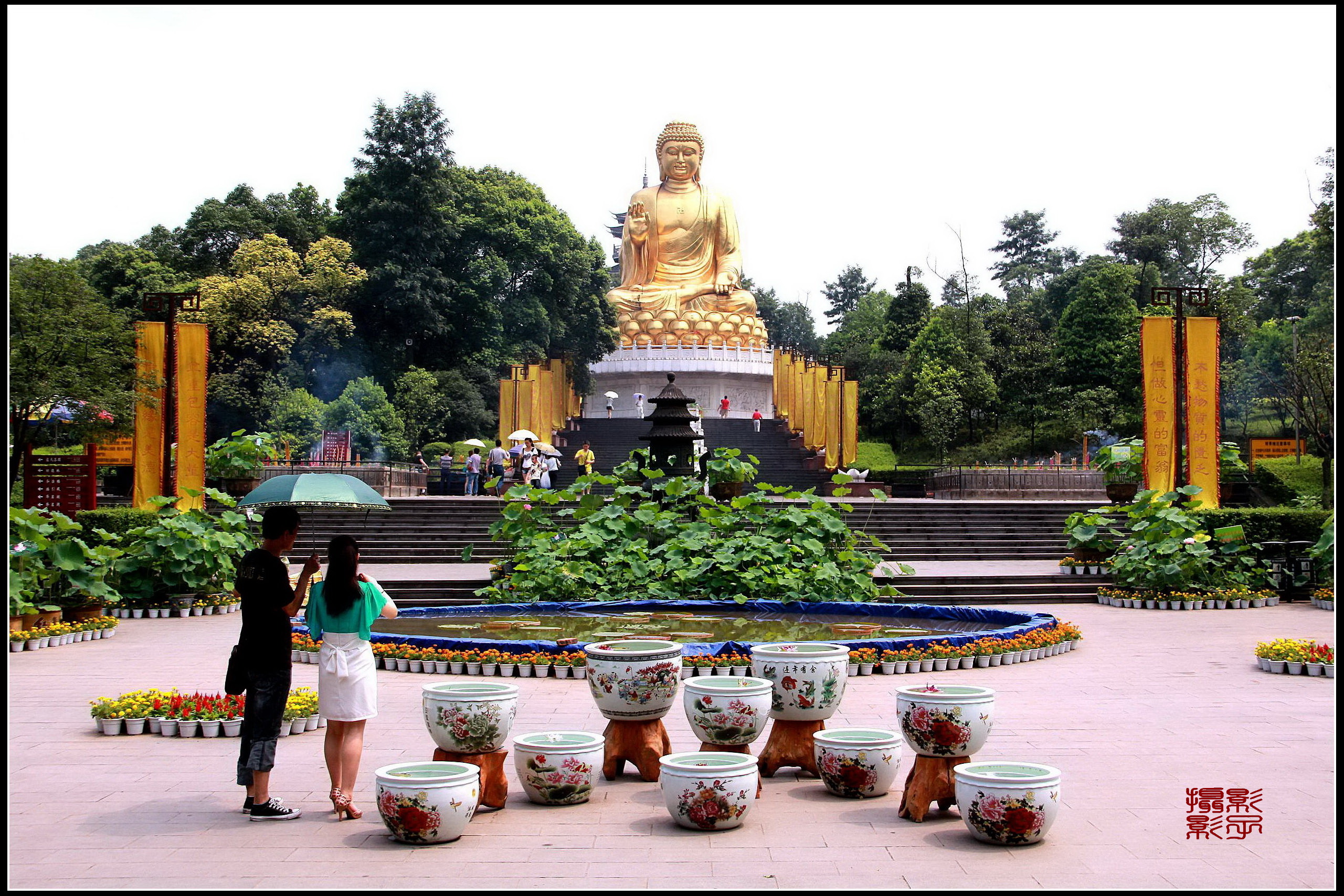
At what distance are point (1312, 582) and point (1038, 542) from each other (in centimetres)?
453

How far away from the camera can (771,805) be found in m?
5.84

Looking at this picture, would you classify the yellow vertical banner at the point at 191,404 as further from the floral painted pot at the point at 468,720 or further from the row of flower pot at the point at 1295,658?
the row of flower pot at the point at 1295,658

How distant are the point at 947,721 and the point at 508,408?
79.7 ft

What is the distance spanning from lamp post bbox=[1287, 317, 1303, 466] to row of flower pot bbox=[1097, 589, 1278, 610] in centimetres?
1375

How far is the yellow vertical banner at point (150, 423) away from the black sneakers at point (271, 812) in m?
13.2

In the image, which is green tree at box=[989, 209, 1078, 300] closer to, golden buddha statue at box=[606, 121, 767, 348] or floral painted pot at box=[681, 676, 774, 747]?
golden buddha statue at box=[606, 121, 767, 348]

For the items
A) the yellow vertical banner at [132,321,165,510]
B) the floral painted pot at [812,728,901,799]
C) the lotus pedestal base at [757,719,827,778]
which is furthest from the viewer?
the yellow vertical banner at [132,321,165,510]

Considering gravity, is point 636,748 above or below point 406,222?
below

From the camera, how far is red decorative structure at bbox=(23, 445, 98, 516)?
17.5 metres

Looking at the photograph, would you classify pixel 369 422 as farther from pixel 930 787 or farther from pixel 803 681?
pixel 930 787

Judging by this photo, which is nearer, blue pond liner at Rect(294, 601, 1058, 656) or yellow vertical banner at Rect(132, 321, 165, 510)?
blue pond liner at Rect(294, 601, 1058, 656)

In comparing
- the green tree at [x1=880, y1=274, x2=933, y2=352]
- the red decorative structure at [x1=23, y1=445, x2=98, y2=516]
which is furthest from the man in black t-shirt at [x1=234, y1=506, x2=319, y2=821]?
the green tree at [x1=880, y1=274, x2=933, y2=352]

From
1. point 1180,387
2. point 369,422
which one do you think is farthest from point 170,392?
point 1180,387

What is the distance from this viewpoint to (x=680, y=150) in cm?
4097
